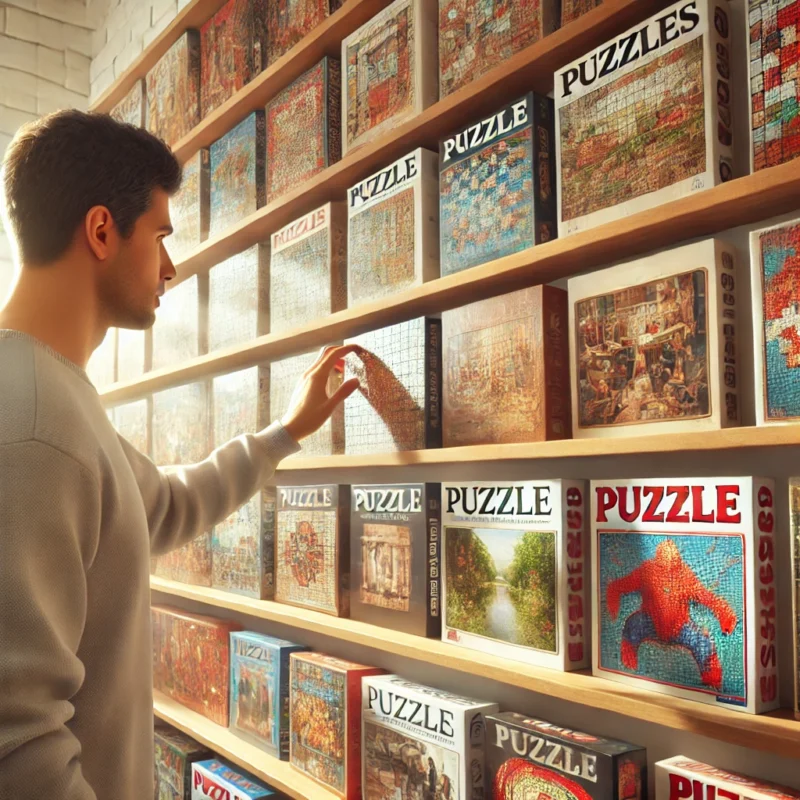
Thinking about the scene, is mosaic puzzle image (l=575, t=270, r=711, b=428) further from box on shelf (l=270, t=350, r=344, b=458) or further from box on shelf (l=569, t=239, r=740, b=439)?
box on shelf (l=270, t=350, r=344, b=458)

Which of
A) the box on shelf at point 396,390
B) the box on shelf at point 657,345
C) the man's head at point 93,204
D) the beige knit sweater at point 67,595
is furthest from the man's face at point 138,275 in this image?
the box on shelf at point 657,345

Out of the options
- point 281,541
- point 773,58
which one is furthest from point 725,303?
point 281,541

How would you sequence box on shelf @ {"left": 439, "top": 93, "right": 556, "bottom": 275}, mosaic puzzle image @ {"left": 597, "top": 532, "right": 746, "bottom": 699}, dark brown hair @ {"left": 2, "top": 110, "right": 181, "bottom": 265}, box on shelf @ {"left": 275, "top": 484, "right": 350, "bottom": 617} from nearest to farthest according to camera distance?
1. mosaic puzzle image @ {"left": 597, "top": 532, "right": 746, "bottom": 699}
2. dark brown hair @ {"left": 2, "top": 110, "right": 181, "bottom": 265}
3. box on shelf @ {"left": 439, "top": 93, "right": 556, "bottom": 275}
4. box on shelf @ {"left": 275, "top": 484, "right": 350, "bottom": 617}

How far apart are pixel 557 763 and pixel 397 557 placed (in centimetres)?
49

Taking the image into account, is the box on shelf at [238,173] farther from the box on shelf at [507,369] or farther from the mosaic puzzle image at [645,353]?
the mosaic puzzle image at [645,353]

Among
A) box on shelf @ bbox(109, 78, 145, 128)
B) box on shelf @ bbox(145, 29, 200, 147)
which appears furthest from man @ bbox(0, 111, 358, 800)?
box on shelf @ bbox(109, 78, 145, 128)

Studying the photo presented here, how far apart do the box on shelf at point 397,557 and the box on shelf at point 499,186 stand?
44 cm

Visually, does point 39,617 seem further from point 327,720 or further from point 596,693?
point 327,720

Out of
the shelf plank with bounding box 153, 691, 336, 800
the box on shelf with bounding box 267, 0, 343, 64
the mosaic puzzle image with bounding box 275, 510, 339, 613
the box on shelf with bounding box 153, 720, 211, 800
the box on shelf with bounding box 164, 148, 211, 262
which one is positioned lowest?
the box on shelf with bounding box 153, 720, 211, 800

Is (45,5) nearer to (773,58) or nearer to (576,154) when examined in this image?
(576,154)

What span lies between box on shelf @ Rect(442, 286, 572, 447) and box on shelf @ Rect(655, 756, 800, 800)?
0.48m

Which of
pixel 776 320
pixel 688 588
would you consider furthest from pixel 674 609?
pixel 776 320

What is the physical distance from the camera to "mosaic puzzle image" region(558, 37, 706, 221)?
104cm

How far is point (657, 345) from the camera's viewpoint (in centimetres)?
107
